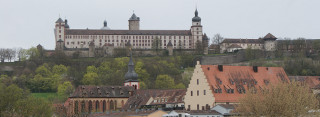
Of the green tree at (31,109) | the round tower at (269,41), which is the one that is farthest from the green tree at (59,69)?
the green tree at (31,109)

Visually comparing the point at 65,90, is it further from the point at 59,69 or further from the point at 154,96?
the point at 154,96

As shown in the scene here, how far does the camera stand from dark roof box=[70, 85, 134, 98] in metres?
107

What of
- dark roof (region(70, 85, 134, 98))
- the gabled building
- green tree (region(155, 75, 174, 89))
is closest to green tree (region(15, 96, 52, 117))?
the gabled building

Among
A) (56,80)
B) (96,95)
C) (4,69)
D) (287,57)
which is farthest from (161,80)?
(4,69)

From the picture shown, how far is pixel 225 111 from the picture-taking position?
6925 centimetres

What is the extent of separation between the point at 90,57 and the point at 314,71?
241ft

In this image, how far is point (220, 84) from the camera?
75.9 meters

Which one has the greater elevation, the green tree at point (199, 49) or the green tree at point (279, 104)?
the green tree at point (199, 49)

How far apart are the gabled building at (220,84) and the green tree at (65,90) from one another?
5704 cm

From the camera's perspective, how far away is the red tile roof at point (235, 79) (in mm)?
74750

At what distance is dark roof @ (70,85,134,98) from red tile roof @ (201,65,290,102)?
33.3 metres

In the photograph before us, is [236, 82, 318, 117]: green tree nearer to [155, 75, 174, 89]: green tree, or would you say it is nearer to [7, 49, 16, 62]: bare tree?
[155, 75, 174, 89]: green tree

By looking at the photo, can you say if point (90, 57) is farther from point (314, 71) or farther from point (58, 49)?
point (314, 71)

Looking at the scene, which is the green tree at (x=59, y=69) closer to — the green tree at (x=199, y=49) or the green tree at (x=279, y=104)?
the green tree at (x=199, y=49)
